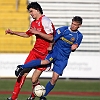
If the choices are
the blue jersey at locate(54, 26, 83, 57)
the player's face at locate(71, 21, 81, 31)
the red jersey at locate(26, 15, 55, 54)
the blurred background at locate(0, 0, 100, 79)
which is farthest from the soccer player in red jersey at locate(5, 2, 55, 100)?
the blurred background at locate(0, 0, 100, 79)

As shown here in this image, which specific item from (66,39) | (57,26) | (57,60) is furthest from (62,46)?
(57,26)

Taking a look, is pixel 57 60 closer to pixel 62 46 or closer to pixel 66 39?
pixel 62 46

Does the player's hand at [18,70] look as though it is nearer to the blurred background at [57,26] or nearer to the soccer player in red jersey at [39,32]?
the soccer player in red jersey at [39,32]

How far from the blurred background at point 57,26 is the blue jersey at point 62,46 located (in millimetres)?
9454

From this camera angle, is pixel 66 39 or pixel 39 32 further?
pixel 66 39

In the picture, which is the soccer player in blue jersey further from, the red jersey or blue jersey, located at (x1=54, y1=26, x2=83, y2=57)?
the red jersey

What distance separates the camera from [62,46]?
34.7 feet

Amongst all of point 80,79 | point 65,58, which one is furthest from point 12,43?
point 65,58

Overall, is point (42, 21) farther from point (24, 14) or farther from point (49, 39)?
point (24, 14)

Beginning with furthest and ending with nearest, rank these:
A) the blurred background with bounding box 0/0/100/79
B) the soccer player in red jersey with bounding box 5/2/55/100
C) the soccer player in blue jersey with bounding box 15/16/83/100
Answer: the blurred background with bounding box 0/0/100/79 < the soccer player in blue jersey with bounding box 15/16/83/100 < the soccer player in red jersey with bounding box 5/2/55/100

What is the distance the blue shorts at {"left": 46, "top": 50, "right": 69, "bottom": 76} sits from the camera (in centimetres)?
1053

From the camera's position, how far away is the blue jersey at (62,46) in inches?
414

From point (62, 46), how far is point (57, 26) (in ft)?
43.6

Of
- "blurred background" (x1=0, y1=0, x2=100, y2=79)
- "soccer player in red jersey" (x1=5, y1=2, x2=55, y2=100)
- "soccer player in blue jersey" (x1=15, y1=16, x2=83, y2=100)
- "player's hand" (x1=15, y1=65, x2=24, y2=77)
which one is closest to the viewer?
"soccer player in red jersey" (x1=5, y1=2, x2=55, y2=100)
